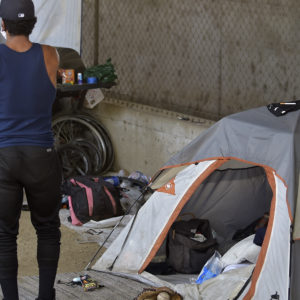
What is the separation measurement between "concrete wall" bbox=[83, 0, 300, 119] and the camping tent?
1.69m

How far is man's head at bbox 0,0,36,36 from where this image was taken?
388 cm

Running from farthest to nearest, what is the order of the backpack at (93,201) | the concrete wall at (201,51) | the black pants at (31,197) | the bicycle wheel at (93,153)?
1. the bicycle wheel at (93,153)
2. the concrete wall at (201,51)
3. the backpack at (93,201)
4. the black pants at (31,197)

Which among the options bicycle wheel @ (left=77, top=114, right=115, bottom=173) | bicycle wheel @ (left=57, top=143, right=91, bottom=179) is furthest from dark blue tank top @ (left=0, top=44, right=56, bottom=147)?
bicycle wheel @ (left=77, top=114, right=115, bottom=173)

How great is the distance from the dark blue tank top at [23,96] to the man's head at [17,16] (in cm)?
11

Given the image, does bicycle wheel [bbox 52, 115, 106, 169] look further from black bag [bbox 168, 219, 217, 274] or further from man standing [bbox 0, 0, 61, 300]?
man standing [bbox 0, 0, 61, 300]

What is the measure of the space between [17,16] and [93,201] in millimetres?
3071

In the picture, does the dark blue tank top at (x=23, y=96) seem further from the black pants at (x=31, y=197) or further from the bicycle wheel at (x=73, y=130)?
the bicycle wheel at (x=73, y=130)

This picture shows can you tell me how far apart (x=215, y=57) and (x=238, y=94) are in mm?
503

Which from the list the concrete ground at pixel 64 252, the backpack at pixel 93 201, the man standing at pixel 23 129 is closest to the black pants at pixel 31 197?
the man standing at pixel 23 129

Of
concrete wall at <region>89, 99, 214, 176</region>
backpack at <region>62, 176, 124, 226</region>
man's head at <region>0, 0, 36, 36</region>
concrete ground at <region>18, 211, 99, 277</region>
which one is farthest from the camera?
concrete wall at <region>89, 99, 214, 176</region>

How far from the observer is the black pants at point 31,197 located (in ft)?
13.1

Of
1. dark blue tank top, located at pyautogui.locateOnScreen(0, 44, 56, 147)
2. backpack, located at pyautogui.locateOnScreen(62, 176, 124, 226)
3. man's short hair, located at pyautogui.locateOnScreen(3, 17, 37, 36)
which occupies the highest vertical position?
man's short hair, located at pyautogui.locateOnScreen(3, 17, 37, 36)

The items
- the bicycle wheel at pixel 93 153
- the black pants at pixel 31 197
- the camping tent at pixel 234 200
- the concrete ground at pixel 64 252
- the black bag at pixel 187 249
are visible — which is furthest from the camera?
the bicycle wheel at pixel 93 153

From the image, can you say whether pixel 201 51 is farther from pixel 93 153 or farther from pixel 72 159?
pixel 72 159
